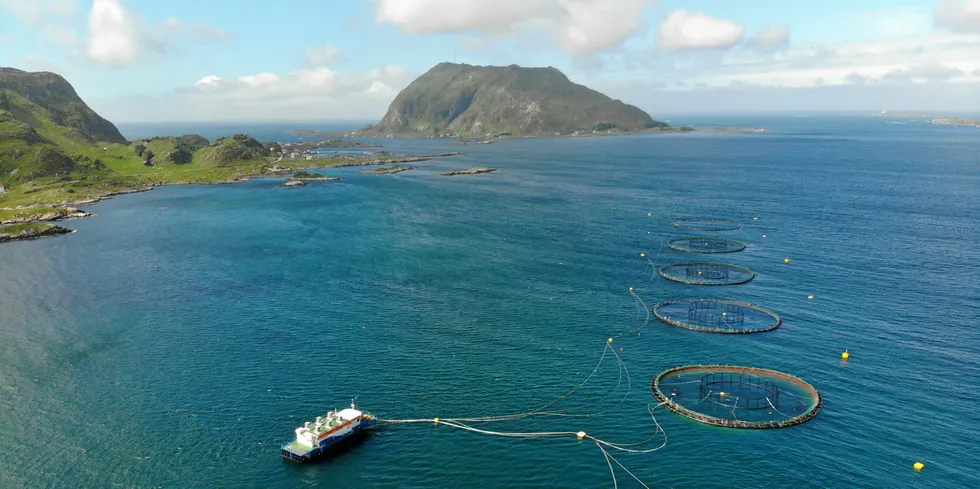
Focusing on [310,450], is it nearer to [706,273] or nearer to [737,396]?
[737,396]

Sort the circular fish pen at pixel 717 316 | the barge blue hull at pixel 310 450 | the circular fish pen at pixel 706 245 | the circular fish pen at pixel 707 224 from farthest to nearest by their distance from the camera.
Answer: the circular fish pen at pixel 707 224, the circular fish pen at pixel 706 245, the circular fish pen at pixel 717 316, the barge blue hull at pixel 310 450

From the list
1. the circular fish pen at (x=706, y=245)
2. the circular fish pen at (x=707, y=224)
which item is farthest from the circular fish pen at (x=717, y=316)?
the circular fish pen at (x=707, y=224)

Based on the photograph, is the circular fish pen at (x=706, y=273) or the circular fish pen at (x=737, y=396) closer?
the circular fish pen at (x=737, y=396)

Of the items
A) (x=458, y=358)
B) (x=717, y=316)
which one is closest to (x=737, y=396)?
(x=717, y=316)

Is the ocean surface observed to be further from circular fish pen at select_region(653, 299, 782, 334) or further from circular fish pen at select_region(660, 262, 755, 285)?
circular fish pen at select_region(660, 262, 755, 285)

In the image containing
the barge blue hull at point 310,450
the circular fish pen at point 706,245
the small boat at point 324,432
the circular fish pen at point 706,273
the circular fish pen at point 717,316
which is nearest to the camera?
the barge blue hull at point 310,450

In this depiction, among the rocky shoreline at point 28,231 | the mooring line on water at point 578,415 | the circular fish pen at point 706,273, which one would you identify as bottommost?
the mooring line on water at point 578,415

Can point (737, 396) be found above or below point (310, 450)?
below

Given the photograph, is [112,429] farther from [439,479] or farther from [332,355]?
[439,479]

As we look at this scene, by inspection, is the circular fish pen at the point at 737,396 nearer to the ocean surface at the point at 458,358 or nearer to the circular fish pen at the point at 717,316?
the ocean surface at the point at 458,358
